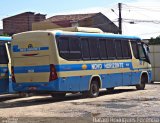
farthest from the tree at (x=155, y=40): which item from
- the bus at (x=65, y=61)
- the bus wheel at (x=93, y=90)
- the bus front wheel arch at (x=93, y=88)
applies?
the bus wheel at (x=93, y=90)

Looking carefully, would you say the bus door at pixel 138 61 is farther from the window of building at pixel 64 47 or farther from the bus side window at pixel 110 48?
the window of building at pixel 64 47

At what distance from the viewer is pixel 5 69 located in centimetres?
1911

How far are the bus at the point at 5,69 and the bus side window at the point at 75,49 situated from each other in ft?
9.13

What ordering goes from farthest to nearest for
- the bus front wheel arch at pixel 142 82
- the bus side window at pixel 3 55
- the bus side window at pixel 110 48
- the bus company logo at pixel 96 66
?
the bus front wheel arch at pixel 142 82
the bus side window at pixel 110 48
the bus company logo at pixel 96 66
the bus side window at pixel 3 55

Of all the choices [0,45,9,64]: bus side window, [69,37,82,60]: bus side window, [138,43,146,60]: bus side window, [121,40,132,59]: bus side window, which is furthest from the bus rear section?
[138,43,146,60]: bus side window

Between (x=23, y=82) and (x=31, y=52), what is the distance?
1.28m

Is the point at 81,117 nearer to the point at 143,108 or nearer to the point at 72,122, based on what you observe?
the point at 72,122

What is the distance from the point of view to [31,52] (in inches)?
707

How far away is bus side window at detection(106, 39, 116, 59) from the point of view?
20953 millimetres

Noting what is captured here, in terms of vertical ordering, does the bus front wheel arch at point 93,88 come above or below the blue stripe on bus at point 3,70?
below

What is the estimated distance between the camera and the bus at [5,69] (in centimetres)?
1897

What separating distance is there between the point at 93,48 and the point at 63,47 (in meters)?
2.22

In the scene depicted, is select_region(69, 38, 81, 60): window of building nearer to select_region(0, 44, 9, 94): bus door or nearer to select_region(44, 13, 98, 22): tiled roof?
select_region(0, 44, 9, 94): bus door

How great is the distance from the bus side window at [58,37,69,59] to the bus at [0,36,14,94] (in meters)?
2.70
